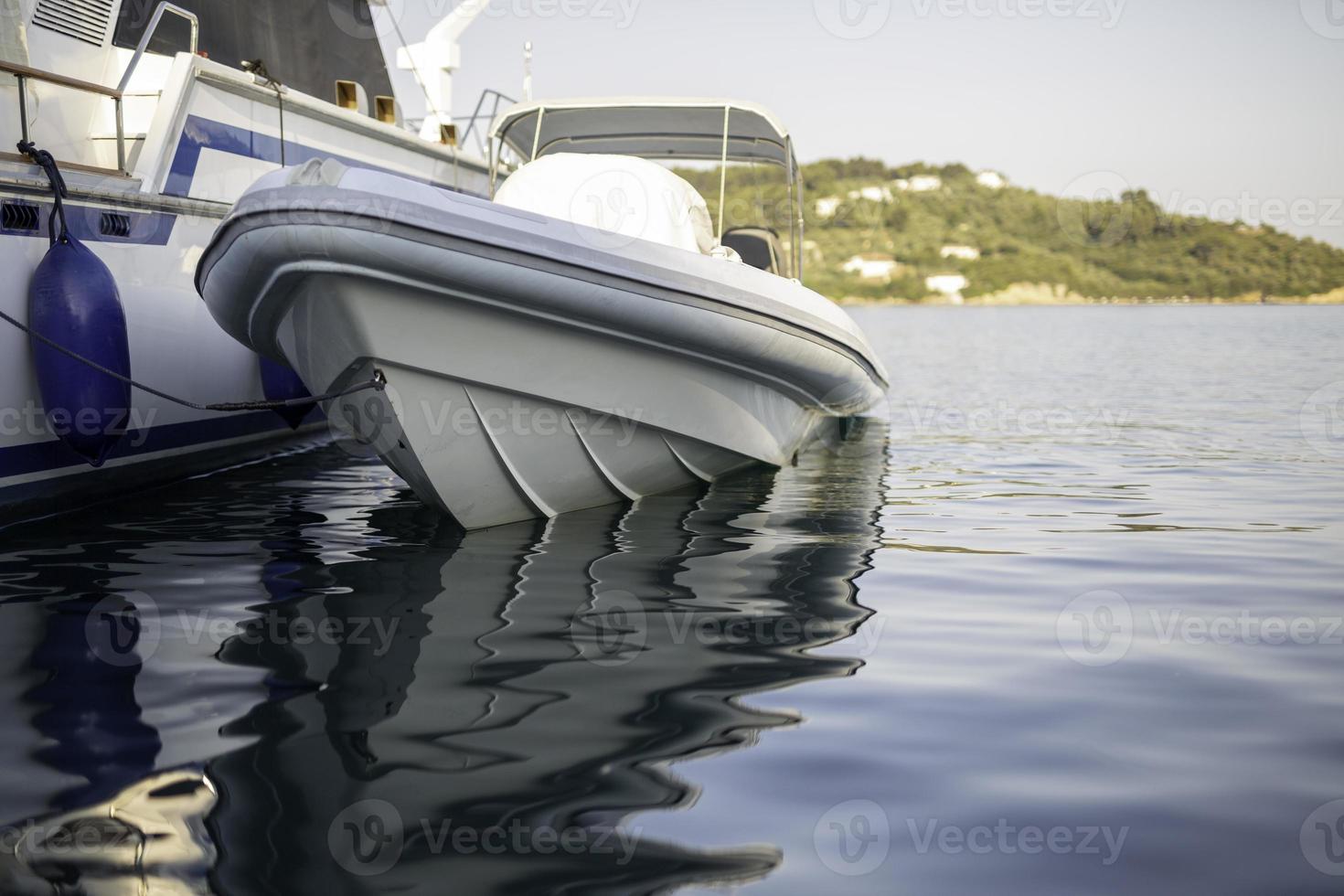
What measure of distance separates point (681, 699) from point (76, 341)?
3.66 metres

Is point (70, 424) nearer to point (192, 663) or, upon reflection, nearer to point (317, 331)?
point (317, 331)

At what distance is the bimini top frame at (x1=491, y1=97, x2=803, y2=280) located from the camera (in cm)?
646

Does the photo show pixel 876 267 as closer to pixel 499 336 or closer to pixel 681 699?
pixel 499 336

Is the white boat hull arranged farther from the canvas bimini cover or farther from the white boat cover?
the canvas bimini cover

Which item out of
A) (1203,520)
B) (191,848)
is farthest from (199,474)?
(1203,520)

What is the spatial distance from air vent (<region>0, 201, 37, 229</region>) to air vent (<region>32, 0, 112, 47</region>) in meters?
1.48

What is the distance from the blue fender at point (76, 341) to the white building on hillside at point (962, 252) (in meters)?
62.2

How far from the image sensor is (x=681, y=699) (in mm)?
2635

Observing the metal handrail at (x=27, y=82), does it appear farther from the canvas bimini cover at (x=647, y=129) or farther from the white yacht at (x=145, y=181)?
the canvas bimini cover at (x=647, y=129)

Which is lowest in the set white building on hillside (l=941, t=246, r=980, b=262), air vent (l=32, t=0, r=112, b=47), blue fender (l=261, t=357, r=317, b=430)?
blue fender (l=261, t=357, r=317, b=430)

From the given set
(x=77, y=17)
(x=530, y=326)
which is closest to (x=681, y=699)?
(x=530, y=326)

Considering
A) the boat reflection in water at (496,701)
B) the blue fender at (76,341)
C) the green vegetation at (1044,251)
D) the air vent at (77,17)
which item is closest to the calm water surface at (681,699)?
the boat reflection in water at (496,701)

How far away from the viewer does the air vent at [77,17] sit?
582cm

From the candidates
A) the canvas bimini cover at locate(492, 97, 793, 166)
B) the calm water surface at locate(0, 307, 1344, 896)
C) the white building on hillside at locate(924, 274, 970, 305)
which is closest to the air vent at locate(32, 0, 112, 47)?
the canvas bimini cover at locate(492, 97, 793, 166)
